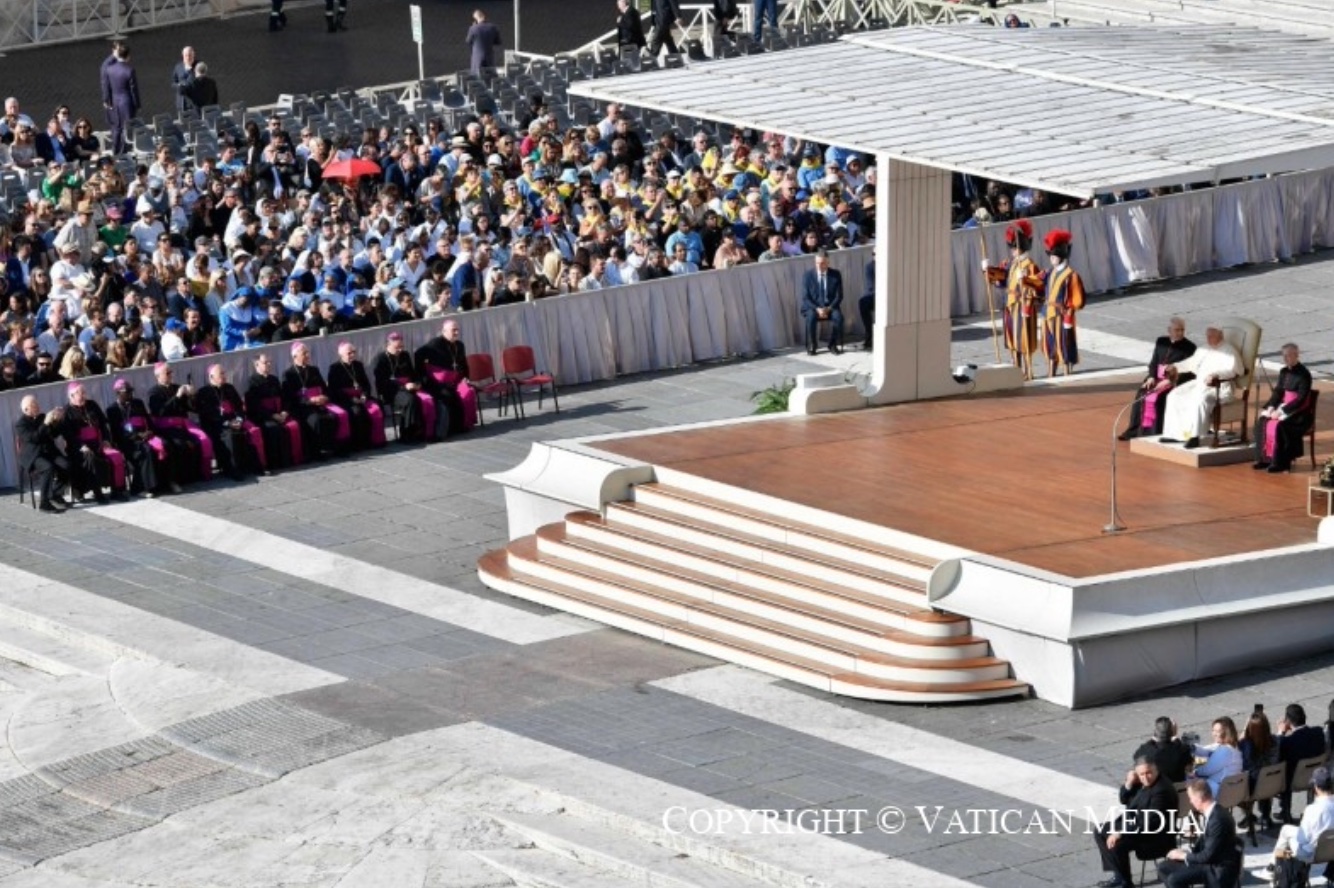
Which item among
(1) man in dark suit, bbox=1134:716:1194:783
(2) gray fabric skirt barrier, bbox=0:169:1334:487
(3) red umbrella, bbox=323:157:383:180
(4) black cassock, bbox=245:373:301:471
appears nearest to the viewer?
(1) man in dark suit, bbox=1134:716:1194:783

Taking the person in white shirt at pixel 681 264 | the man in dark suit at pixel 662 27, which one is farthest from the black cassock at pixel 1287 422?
the man in dark suit at pixel 662 27

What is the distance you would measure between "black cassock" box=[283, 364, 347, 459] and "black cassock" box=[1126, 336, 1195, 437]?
7808 mm

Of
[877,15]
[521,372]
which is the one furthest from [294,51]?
[521,372]

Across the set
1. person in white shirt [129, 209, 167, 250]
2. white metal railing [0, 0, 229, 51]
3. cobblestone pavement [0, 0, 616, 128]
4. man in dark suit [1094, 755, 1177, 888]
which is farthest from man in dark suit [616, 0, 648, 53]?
man in dark suit [1094, 755, 1177, 888]

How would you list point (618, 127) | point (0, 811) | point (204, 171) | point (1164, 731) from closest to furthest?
point (1164, 731) < point (0, 811) < point (204, 171) < point (618, 127)

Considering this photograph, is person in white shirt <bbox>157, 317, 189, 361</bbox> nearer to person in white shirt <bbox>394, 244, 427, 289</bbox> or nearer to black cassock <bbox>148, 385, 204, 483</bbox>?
black cassock <bbox>148, 385, 204, 483</bbox>

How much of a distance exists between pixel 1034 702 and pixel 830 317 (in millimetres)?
11159

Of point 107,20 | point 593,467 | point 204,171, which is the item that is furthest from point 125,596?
point 107,20

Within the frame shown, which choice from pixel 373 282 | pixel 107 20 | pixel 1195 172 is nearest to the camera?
pixel 1195 172

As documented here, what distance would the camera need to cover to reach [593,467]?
27.4 meters

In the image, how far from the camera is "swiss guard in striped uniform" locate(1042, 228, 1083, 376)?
3219 cm

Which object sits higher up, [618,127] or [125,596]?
[618,127]

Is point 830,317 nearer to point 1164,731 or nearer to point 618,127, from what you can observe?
point 618,127

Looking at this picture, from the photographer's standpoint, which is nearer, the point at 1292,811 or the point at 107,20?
the point at 1292,811
